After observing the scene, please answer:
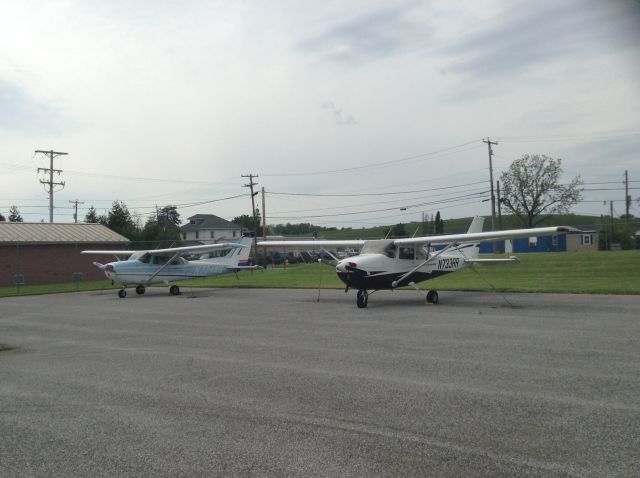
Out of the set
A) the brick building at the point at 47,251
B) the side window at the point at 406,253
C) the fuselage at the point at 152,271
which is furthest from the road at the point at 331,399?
the brick building at the point at 47,251

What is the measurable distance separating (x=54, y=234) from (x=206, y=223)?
63.2 m

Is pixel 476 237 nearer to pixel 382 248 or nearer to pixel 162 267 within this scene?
pixel 382 248

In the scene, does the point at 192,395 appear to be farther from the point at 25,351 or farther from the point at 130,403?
the point at 25,351

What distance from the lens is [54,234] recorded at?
42469mm

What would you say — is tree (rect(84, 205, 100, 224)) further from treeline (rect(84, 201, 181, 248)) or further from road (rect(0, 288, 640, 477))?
road (rect(0, 288, 640, 477))

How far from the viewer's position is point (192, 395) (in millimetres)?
6727

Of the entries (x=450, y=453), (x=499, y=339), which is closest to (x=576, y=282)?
(x=499, y=339)

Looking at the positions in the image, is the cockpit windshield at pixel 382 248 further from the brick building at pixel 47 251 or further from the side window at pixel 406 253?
the brick building at pixel 47 251

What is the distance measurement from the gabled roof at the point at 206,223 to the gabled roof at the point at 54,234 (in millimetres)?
56417

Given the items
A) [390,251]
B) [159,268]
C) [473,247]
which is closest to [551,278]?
[473,247]

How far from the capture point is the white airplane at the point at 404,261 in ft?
55.3

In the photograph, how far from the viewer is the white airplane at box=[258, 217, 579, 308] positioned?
16.8 m

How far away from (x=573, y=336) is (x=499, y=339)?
1395 mm

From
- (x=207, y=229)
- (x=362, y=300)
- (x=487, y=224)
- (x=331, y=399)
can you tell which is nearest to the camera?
(x=331, y=399)
